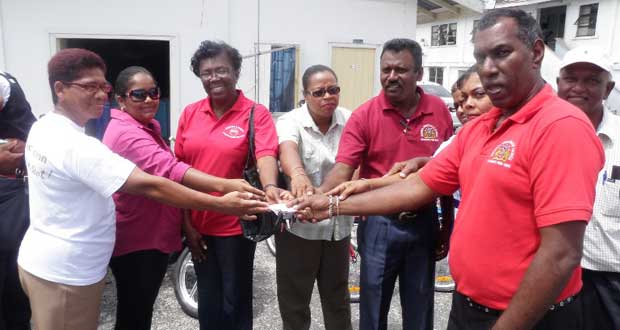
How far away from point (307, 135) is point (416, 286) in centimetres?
119

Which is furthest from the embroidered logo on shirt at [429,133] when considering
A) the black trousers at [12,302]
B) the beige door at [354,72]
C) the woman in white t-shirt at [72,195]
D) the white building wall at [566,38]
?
the white building wall at [566,38]

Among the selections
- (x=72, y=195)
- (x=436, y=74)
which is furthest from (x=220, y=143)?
(x=436, y=74)

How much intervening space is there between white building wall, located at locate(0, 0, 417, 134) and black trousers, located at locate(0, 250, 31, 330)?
559cm

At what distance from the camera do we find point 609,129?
7.61 ft

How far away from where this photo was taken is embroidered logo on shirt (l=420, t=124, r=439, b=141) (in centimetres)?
278

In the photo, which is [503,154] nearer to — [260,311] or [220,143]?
[220,143]

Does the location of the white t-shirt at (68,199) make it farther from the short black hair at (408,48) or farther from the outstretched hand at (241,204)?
the short black hair at (408,48)

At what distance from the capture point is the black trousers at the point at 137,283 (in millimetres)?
2643

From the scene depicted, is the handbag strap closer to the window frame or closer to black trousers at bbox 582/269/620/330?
black trousers at bbox 582/269/620/330

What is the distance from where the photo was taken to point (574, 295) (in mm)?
1778

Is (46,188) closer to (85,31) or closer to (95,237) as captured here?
(95,237)

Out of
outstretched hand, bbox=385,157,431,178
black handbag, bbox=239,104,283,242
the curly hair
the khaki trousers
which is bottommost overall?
the khaki trousers

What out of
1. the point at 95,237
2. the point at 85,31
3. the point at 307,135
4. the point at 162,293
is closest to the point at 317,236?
the point at 307,135

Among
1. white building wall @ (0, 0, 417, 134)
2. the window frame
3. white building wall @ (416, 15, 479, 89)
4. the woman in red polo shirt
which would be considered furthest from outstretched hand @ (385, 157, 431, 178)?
the window frame
